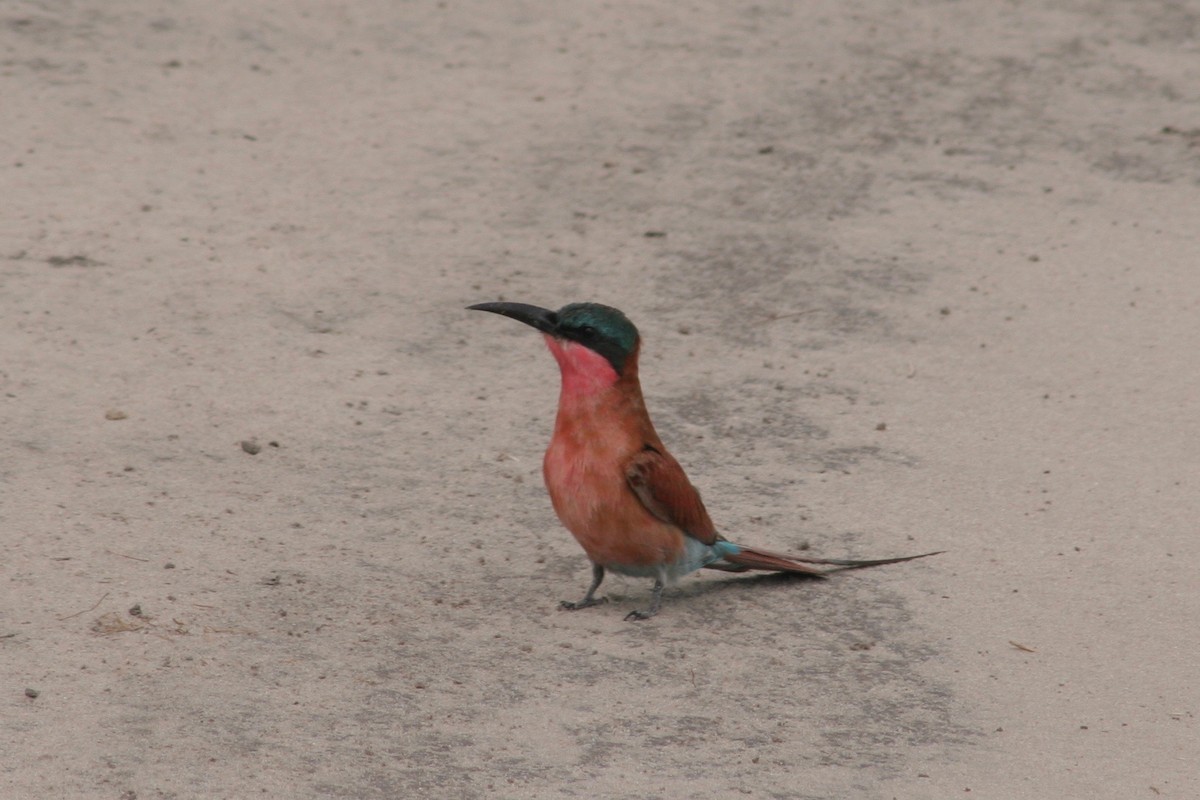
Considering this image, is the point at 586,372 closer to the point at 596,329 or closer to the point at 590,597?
the point at 596,329

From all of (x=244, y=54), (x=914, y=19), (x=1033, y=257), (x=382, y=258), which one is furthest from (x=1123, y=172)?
(x=244, y=54)

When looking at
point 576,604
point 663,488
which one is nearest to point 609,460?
point 663,488

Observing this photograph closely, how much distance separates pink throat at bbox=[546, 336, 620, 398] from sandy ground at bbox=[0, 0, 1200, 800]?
0.62 m

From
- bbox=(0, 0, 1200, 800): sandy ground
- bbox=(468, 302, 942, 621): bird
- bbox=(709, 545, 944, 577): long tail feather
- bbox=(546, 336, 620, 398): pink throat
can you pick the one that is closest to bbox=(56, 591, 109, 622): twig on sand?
bbox=(0, 0, 1200, 800): sandy ground

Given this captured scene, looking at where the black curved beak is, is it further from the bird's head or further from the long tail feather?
the long tail feather

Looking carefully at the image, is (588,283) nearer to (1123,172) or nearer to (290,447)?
(290,447)

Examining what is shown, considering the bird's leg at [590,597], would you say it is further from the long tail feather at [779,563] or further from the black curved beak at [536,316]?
the black curved beak at [536,316]

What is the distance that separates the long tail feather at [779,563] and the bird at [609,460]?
0.19 metres

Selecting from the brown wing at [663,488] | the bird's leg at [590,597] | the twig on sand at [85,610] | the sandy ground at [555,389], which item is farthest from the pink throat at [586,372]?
the twig on sand at [85,610]

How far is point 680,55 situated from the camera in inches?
354

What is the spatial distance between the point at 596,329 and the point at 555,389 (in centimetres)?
155

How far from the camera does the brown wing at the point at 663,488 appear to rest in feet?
14.3

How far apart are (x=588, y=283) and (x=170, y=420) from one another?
1.99 metres

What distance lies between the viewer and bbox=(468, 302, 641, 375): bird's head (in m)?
4.37
